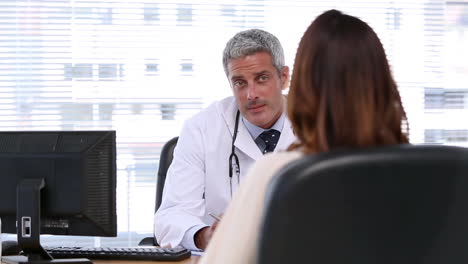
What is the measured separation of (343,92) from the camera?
108cm

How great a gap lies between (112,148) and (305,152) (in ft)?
3.24

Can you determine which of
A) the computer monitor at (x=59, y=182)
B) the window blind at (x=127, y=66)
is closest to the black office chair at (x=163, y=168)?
the computer monitor at (x=59, y=182)

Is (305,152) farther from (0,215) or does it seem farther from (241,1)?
(241,1)

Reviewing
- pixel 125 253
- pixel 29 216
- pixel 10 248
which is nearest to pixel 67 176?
pixel 29 216

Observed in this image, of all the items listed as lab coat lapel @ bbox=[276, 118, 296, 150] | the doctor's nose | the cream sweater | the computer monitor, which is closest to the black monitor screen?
the computer monitor

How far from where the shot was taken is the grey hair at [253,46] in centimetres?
242

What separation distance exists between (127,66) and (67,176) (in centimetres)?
175

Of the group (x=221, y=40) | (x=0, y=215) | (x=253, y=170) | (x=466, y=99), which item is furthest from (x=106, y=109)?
(x=253, y=170)

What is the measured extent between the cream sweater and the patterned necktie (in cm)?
140

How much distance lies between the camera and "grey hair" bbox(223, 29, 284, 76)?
2.42 m

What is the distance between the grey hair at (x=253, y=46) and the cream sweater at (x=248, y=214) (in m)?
1.35

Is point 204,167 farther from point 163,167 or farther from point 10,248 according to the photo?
point 10,248

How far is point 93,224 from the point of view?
198cm

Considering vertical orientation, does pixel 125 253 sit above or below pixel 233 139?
below
